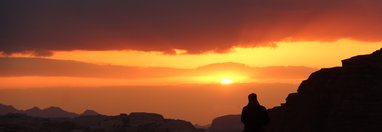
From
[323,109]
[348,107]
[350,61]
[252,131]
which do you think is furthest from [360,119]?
[252,131]

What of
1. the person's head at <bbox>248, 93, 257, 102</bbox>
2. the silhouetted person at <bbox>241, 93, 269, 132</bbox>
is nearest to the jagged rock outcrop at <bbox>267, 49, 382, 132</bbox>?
the silhouetted person at <bbox>241, 93, 269, 132</bbox>

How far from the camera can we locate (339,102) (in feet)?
295

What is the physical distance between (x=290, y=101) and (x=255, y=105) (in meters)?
74.6

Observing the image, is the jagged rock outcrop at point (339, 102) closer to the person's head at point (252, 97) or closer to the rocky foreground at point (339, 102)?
the rocky foreground at point (339, 102)

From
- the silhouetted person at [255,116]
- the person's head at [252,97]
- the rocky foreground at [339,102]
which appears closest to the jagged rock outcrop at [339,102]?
the rocky foreground at [339,102]

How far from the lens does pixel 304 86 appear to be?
99438mm

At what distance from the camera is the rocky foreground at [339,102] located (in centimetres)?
8575

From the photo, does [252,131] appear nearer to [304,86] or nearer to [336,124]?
[336,124]

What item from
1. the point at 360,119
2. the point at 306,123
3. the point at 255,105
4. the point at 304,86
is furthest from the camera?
the point at 304,86

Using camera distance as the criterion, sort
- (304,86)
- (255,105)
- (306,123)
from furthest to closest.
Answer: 1. (304,86)
2. (306,123)
3. (255,105)

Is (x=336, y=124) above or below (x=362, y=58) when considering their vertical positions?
below

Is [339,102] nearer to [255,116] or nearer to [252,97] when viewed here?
[255,116]

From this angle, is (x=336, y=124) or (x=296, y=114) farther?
(x=296, y=114)

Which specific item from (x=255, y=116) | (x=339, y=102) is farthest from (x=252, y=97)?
(x=339, y=102)
